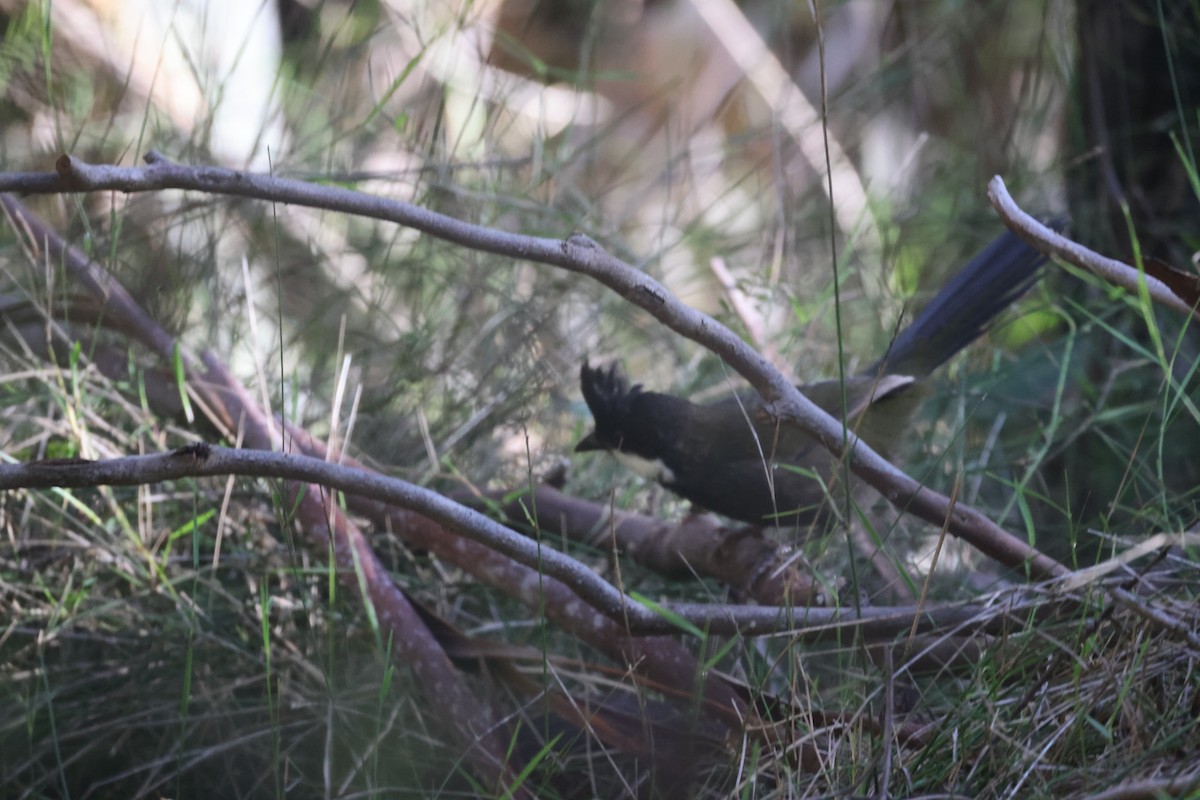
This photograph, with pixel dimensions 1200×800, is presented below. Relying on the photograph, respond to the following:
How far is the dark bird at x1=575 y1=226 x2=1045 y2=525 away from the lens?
2.97m

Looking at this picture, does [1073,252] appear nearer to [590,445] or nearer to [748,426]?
[748,426]

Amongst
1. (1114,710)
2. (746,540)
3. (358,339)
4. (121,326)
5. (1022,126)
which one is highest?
(121,326)

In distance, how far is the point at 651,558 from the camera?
2.70 m

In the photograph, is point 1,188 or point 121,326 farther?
point 121,326

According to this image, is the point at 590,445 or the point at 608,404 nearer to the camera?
the point at 608,404

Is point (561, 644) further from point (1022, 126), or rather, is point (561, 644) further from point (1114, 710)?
point (1022, 126)

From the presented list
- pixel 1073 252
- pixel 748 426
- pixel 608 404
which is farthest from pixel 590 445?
pixel 1073 252

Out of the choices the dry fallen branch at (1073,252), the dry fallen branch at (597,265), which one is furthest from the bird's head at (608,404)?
the dry fallen branch at (1073,252)

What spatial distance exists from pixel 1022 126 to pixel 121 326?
11.1ft

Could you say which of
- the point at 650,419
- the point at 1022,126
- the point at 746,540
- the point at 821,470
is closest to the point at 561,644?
the point at 746,540

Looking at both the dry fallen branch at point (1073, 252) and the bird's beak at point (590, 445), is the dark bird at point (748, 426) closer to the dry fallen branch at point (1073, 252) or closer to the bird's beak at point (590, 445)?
the bird's beak at point (590, 445)

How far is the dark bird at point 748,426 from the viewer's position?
9.74 ft

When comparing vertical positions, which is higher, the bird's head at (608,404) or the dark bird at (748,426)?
the bird's head at (608,404)

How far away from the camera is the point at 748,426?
116 inches
